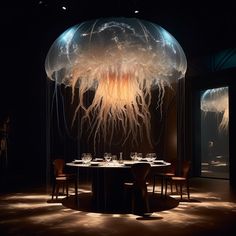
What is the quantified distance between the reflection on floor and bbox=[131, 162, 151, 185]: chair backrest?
0.51 meters

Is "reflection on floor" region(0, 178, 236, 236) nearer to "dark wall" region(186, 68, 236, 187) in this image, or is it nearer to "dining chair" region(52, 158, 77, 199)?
"dining chair" region(52, 158, 77, 199)

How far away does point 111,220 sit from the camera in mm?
4508

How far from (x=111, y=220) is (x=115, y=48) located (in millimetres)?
2411

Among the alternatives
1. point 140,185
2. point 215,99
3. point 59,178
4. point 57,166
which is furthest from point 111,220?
point 215,99

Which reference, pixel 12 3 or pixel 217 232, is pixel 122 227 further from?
pixel 12 3

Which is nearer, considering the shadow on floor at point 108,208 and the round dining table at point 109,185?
the shadow on floor at point 108,208

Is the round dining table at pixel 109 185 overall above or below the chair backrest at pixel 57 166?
below

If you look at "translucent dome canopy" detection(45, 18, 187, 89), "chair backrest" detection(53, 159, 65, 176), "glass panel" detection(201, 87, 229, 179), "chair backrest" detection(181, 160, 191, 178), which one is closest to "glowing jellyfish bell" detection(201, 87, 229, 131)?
"glass panel" detection(201, 87, 229, 179)

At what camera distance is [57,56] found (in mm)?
5297

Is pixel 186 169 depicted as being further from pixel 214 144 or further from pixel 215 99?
pixel 214 144

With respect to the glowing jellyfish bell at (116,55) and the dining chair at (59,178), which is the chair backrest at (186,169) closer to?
the glowing jellyfish bell at (116,55)

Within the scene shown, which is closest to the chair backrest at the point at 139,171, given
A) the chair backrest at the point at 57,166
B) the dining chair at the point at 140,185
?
the dining chair at the point at 140,185

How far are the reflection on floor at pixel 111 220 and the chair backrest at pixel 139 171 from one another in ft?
1.68

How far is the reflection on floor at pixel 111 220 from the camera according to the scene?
13.1 ft
